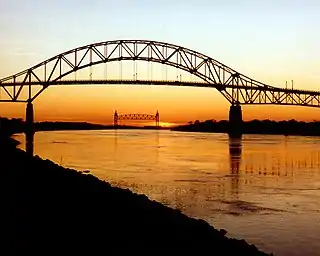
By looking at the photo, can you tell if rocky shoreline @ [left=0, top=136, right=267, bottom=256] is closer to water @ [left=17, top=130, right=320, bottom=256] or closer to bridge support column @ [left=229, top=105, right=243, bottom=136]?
water @ [left=17, top=130, right=320, bottom=256]

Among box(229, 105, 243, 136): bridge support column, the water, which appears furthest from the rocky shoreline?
box(229, 105, 243, 136): bridge support column

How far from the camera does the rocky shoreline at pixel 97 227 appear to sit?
8555 millimetres

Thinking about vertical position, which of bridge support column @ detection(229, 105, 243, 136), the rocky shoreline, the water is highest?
bridge support column @ detection(229, 105, 243, 136)

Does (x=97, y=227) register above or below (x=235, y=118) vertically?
below

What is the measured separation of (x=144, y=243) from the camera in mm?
9258

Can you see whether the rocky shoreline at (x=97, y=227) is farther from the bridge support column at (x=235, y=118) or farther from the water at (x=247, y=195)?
the bridge support column at (x=235, y=118)

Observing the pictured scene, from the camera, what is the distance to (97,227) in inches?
402

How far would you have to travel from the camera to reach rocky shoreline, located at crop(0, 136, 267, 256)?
8555 millimetres

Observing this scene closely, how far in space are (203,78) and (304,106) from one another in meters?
28.2

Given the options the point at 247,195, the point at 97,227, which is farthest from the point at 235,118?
the point at 97,227

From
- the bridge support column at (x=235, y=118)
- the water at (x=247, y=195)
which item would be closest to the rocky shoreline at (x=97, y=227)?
the water at (x=247, y=195)

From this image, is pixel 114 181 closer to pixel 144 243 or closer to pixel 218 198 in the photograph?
pixel 218 198

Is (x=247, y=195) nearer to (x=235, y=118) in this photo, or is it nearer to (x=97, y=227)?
(x=97, y=227)

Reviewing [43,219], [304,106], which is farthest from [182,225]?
[304,106]
